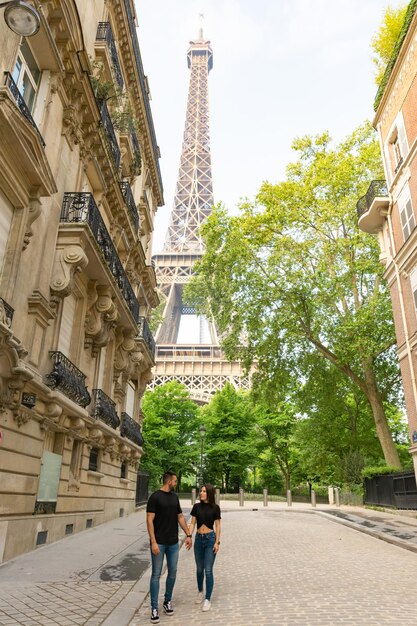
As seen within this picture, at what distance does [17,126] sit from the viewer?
8602 millimetres

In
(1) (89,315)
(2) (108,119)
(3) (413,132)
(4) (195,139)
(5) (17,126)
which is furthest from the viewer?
(4) (195,139)

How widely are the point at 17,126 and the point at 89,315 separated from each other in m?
7.58

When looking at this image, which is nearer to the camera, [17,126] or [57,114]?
[17,126]

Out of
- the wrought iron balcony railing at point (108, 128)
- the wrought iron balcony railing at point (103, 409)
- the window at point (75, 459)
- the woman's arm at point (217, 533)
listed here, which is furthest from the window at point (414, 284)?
the woman's arm at point (217, 533)

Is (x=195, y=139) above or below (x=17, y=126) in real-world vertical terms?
above

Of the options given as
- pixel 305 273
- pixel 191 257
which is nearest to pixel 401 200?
pixel 305 273

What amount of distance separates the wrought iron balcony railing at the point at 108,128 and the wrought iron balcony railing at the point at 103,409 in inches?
321

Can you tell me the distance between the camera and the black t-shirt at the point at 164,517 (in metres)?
6.22

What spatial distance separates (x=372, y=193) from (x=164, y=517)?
21066 millimetres

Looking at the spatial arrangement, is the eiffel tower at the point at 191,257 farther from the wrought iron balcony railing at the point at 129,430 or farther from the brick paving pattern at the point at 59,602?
the brick paving pattern at the point at 59,602

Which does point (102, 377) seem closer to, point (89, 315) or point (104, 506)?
point (89, 315)

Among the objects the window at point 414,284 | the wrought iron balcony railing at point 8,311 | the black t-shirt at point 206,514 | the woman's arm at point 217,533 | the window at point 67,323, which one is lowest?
the woman's arm at point 217,533

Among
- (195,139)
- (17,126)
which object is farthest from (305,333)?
(195,139)

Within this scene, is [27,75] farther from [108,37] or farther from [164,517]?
[164,517]
